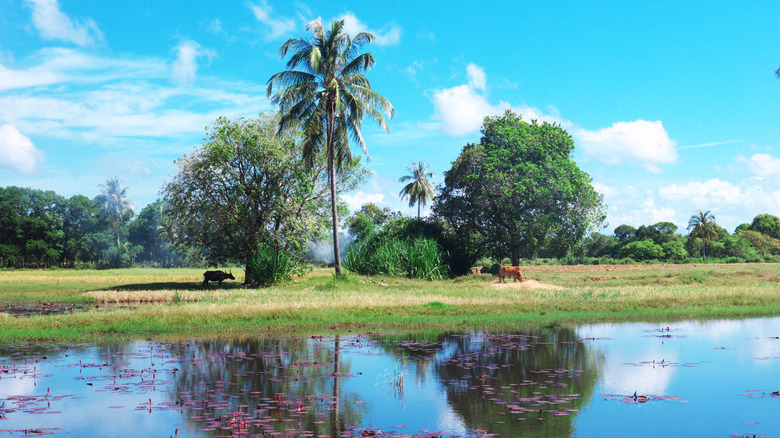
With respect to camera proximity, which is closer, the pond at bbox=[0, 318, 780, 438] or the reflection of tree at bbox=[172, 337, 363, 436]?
the pond at bbox=[0, 318, 780, 438]

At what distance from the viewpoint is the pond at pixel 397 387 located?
915 centimetres

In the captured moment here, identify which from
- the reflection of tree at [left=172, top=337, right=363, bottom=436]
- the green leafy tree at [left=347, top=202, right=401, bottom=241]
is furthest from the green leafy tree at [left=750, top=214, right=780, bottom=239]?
the reflection of tree at [left=172, top=337, right=363, bottom=436]

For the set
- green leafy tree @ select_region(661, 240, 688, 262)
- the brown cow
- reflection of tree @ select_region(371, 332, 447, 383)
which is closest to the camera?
reflection of tree @ select_region(371, 332, 447, 383)

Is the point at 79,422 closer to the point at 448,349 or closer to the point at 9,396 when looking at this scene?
the point at 9,396

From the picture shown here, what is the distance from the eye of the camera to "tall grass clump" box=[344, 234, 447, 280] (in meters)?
41.2

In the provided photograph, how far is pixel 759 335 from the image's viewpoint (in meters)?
18.9

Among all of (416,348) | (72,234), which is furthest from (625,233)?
(416,348)

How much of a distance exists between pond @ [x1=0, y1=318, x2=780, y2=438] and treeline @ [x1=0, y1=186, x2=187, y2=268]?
75464 mm

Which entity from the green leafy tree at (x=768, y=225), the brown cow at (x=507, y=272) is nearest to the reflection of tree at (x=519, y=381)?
the brown cow at (x=507, y=272)

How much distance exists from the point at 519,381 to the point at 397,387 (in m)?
2.50

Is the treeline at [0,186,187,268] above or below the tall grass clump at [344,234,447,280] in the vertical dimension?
above

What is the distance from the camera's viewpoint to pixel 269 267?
1491 inches

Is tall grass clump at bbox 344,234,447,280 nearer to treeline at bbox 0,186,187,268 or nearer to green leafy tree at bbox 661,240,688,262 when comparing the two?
treeline at bbox 0,186,187,268

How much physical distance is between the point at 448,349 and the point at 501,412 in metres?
6.57
